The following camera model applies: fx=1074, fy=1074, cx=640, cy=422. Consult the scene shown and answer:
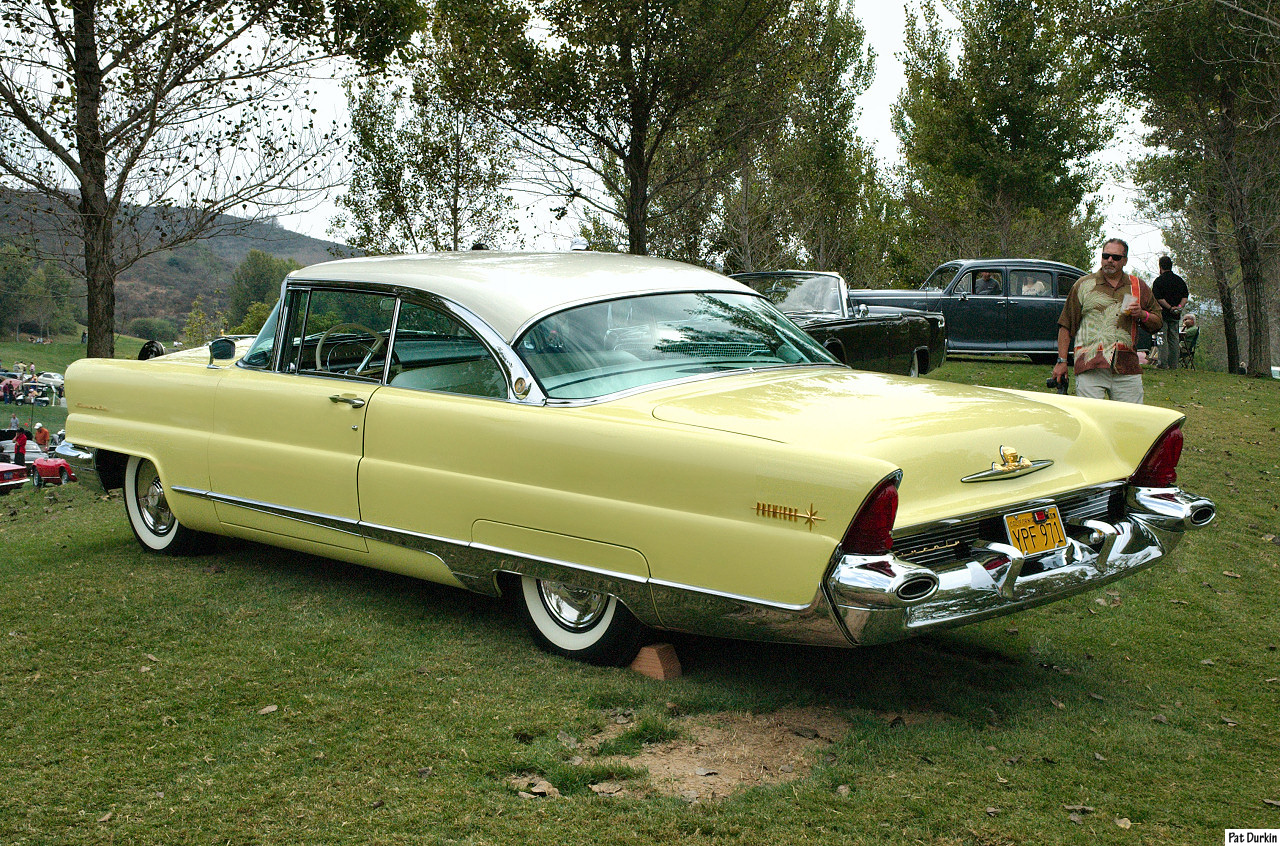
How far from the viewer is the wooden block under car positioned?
160 inches

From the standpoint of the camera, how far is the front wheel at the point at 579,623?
409 centimetres

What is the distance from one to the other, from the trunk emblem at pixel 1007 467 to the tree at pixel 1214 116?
59.3 ft

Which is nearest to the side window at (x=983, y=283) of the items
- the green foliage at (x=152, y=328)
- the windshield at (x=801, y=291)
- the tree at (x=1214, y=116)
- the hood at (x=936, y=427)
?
the tree at (x=1214, y=116)

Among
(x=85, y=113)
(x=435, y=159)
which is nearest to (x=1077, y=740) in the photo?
(x=85, y=113)

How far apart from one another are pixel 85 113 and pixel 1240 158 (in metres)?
20.4

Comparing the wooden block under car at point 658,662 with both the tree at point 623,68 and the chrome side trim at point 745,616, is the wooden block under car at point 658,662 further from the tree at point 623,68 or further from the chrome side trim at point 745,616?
the tree at point 623,68

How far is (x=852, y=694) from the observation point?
12.9 feet

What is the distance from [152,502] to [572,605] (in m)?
3.18

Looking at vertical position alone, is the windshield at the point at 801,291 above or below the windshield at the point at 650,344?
above

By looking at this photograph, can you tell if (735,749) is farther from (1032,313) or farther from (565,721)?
(1032,313)

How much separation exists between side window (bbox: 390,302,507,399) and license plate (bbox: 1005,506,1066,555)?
195cm

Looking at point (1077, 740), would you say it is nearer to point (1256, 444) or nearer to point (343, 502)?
point (343, 502)

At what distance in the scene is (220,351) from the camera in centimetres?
566

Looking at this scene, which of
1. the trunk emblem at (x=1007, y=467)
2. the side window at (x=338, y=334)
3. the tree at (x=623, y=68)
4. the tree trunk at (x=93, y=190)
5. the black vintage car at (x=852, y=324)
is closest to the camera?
the trunk emblem at (x=1007, y=467)
